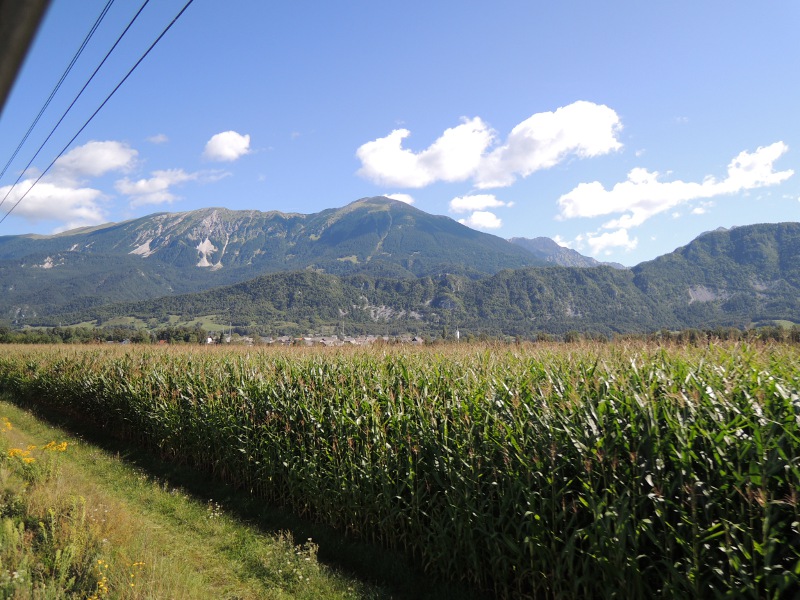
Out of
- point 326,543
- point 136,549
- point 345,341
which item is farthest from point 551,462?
point 345,341

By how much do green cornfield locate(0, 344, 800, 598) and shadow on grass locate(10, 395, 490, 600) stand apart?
0.19 meters

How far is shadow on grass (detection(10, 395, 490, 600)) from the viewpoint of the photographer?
5.75 metres

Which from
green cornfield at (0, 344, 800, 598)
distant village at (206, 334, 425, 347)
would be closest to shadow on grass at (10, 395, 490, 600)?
green cornfield at (0, 344, 800, 598)

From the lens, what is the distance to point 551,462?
15.8 ft

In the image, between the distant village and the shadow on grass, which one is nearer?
the shadow on grass

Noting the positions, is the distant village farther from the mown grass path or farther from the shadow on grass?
the mown grass path

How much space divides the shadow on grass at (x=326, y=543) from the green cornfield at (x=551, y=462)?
0.19 metres

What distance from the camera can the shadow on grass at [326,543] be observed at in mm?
5750

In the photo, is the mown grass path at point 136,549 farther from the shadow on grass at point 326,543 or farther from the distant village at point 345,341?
the distant village at point 345,341

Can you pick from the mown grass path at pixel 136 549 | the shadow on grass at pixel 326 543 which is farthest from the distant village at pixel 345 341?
the mown grass path at pixel 136 549

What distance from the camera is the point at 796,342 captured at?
22.2ft

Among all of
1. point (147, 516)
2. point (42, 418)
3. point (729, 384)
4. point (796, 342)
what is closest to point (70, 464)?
point (147, 516)

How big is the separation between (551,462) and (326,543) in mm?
4145

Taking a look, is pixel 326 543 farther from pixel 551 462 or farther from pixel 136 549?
pixel 551 462
